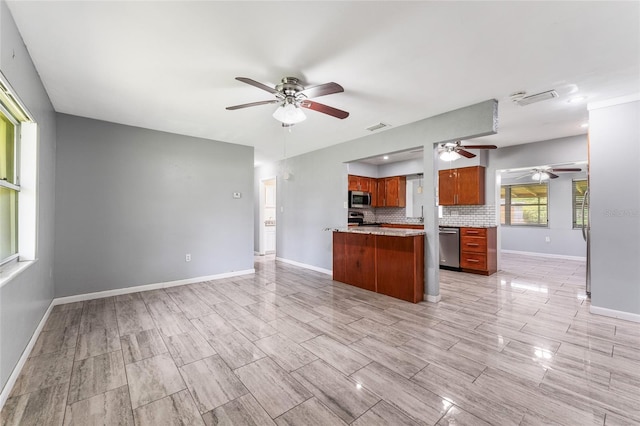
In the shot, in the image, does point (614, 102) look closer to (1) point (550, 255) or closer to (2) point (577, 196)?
(2) point (577, 196)

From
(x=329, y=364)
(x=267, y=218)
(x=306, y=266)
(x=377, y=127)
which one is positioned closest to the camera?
(x=329, y=364)

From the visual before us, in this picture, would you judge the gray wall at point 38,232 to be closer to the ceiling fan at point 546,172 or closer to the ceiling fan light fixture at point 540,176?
the ceiling fan at point 546,172

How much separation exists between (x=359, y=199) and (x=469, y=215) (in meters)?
2.49

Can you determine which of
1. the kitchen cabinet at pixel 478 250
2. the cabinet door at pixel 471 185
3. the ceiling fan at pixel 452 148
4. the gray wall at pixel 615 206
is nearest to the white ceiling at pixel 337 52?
the gray wall at pixel 615 206

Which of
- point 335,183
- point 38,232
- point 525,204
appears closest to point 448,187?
point 335,183

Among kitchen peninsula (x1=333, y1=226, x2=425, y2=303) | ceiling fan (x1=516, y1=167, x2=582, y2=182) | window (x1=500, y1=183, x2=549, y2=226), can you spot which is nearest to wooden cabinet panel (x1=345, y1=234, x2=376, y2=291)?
kitchen peninsula (x1=333, y1=226, x2=425, y2=303)

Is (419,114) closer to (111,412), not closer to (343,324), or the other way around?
(343,324)

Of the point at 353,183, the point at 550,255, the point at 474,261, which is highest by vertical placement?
the point at 353,183

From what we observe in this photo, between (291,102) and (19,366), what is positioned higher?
(291,102)

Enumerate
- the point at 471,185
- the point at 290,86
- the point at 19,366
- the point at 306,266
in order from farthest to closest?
the point at 306,266 → the point at 471,185 → the point at 290,86 → the point at 19,366

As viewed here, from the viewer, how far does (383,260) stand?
397 centimetres

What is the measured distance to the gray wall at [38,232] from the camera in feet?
5.75

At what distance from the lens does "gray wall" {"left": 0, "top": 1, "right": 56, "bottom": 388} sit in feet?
5.75

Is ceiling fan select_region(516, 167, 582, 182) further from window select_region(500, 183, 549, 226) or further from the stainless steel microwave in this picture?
the stainless steel microwave
